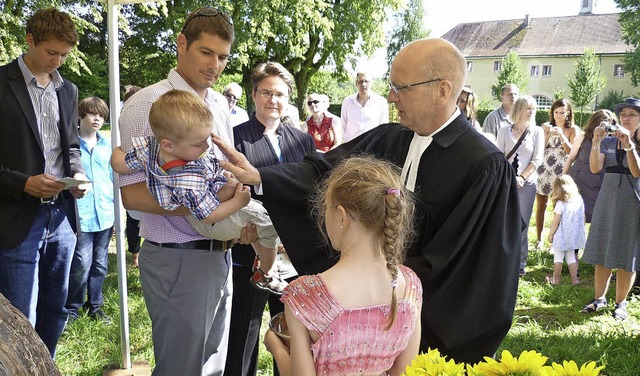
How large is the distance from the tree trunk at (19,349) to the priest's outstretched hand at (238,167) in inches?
40.2

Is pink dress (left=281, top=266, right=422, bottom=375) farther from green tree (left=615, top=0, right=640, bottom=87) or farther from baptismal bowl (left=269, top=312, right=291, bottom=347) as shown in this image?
green tree (left=615, top=0, right=640, bottom=87)

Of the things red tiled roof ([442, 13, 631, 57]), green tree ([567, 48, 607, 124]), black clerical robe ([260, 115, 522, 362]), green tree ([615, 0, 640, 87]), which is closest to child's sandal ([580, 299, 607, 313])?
black clerical robe ([260, 115, 522, 362])

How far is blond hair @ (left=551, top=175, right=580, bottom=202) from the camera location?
6.83m

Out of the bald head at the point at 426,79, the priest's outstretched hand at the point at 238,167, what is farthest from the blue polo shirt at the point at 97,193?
the bald head at the point at 426,79

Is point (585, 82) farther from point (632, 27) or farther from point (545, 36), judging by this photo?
point (545, 36)

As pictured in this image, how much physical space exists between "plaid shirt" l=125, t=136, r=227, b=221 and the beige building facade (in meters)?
59.1

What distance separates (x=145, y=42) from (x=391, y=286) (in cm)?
2842

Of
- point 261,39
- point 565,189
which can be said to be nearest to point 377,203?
point 565,189

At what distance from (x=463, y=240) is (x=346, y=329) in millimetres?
813

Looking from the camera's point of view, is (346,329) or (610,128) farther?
(610,128)

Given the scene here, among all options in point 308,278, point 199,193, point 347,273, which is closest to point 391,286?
point 347,273

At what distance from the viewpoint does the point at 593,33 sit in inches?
2501

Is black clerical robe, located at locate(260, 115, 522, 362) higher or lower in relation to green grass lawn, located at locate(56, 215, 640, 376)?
higher

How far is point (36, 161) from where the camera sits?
3221 millimetres
